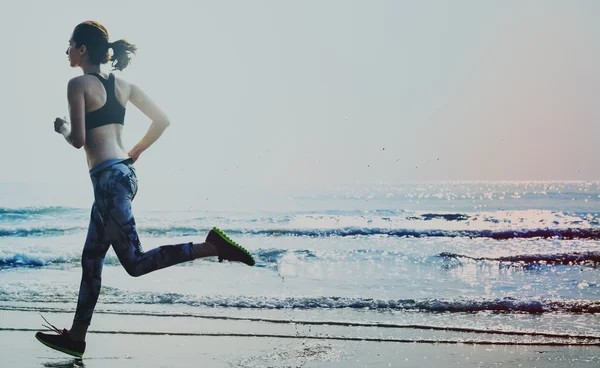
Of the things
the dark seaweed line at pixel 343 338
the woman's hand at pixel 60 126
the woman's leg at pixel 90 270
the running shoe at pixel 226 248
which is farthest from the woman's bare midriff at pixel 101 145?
the dark seaweed line at pixel 343 338

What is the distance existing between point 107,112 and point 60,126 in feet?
0.88

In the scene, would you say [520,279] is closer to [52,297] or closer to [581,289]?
[581,289]

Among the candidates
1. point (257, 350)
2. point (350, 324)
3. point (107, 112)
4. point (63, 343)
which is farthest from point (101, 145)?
point (350, 324)

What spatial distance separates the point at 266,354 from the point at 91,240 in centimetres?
129

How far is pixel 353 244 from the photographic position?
56.3 ft

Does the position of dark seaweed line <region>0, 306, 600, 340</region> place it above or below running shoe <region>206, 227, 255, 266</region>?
below

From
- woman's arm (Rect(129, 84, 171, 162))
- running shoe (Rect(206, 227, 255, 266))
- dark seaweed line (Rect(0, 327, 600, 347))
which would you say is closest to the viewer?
running shoe (Rect(206, 227, 255, 266))

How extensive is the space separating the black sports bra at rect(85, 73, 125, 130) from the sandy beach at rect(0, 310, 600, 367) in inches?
56.0

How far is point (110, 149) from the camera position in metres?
Answer: 3.71

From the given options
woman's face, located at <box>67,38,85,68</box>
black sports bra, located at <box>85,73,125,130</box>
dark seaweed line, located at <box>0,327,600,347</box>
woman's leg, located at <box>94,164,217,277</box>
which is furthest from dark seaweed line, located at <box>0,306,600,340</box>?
woman's face, located at <box>67,38,85,68</box>

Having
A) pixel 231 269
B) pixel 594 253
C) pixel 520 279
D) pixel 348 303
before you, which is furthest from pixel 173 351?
pixel 594 253

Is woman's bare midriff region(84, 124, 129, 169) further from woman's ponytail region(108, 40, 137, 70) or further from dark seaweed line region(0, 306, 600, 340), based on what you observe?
dark seaweed line region(0, 306, 600, 340)

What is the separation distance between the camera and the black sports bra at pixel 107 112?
3666 mm

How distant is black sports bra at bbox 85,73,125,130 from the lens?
3666 millimetres
